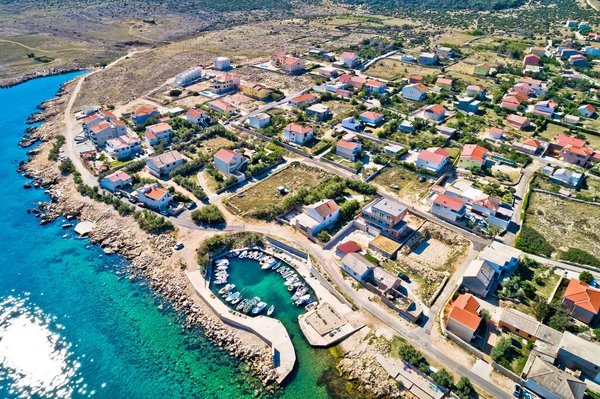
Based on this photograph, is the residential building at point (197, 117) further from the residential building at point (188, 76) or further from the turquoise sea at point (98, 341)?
the turquoise sea at point (98, 341)

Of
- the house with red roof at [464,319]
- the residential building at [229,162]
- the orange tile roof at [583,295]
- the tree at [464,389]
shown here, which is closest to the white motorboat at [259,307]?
the house with red roof at [464,319]

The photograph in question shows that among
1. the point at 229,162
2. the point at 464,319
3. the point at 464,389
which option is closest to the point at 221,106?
the point at 229,162

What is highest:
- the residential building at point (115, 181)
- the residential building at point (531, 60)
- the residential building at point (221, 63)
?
the residential building at point (531, 60)

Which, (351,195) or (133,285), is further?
(351,195)

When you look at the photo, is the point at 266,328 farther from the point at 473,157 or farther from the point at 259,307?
the point at 473,157

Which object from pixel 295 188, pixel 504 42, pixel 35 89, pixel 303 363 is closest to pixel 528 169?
pixel 295 188

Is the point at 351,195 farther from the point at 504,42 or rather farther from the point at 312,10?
the point at 312,10
